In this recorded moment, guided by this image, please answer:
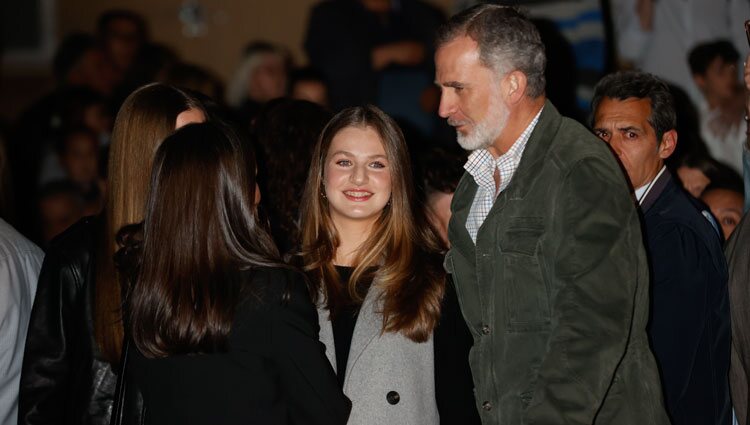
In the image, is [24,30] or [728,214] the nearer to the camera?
[728,214]

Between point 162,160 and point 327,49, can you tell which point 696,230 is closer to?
point 162,160

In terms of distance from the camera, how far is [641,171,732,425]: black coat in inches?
130

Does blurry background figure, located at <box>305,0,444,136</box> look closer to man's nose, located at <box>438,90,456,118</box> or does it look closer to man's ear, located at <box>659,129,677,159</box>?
man's ear, located at <box>659,129,677,159</box>

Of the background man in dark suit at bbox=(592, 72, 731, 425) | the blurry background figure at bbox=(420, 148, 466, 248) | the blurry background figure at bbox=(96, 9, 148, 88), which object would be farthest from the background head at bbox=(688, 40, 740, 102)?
the blurry background figure at bbox=(96, 9, 148, 88)

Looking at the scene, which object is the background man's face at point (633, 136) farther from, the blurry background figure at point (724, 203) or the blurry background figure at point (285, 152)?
the blurry background figure at point (285, 152)

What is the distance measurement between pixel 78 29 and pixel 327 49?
14.5 feet

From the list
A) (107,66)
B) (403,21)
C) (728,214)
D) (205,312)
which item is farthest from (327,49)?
(205,312)

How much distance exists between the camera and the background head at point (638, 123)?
3.67 metres

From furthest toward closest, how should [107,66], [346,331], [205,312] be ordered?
[107,66]
[346,331]
[205,312]

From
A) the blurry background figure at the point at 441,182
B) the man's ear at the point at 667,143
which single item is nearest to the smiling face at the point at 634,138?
the man's ear at the point at 667,143

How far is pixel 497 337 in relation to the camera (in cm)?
296

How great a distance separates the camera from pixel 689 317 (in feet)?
10.8

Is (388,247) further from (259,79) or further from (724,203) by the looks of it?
(259,79)

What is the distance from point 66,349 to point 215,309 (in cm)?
81
